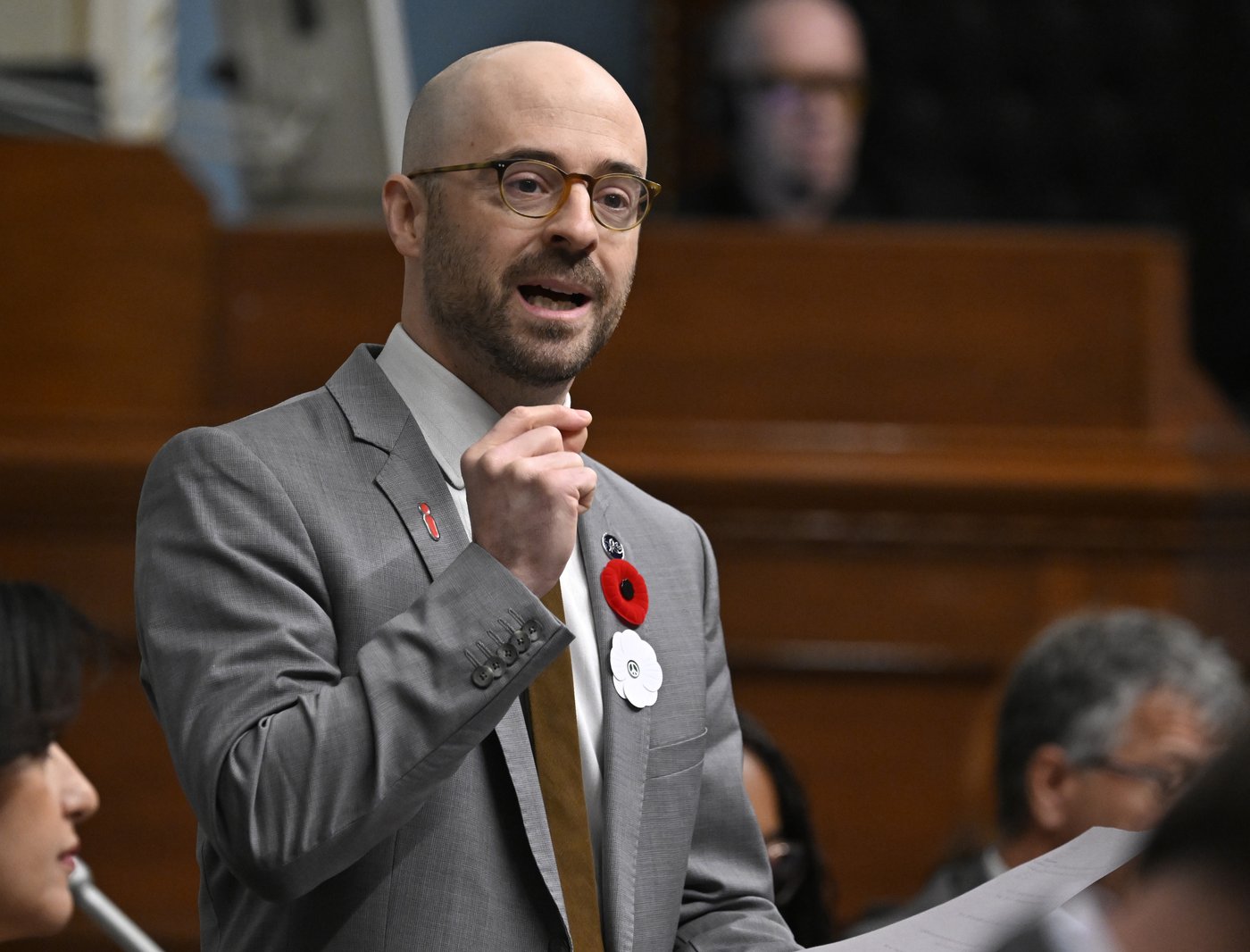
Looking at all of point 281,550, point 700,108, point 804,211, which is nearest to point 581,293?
point 281,550

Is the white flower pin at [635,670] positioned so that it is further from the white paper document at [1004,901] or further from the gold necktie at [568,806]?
the white paper document at [1004,901]

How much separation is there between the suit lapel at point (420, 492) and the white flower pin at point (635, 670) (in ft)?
0.21

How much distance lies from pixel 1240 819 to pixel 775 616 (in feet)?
6.14

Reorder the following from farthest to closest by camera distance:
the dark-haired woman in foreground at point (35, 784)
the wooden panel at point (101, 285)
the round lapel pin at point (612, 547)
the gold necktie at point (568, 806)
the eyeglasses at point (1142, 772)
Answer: the wooden panel at point (101, 285) < the eyeglasses at point (1142, 772) < the dark-haired woman in foreground at point (35, 784) < the round lapel pin at point (612, 547) < the gold necktie at point (568, 806)

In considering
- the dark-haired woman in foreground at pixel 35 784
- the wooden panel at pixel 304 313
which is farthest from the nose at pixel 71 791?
the wooden panel at pixel 304 313

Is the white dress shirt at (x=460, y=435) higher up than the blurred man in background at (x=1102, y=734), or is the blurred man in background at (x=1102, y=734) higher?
the white dress shirt at (x=460, y=435)

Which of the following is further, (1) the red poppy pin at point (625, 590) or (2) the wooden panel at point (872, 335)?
(2) the wooden panel at point (872, 335)

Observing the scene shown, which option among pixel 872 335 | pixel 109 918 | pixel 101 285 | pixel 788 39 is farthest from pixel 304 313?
pixel 109 918

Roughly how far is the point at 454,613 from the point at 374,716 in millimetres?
64

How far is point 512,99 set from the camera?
95cm

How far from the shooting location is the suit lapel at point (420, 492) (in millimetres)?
918

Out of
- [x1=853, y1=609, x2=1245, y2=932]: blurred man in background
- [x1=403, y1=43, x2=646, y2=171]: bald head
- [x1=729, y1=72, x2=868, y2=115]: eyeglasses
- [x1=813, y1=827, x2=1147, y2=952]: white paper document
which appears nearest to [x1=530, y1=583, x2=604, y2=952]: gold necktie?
[x1=813, y1=827, x2=1147, y2=952]: white paper document

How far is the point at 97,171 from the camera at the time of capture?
7.63 feet

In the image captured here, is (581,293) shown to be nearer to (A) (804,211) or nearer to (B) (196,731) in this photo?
(B) (196,731)
